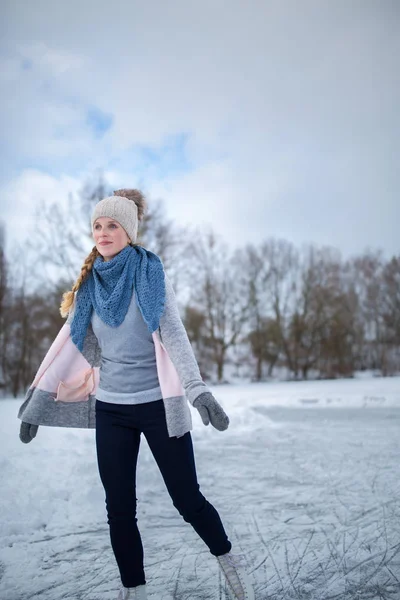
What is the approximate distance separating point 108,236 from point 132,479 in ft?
3.97

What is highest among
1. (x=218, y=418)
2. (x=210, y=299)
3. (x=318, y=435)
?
(x=210, y=299)

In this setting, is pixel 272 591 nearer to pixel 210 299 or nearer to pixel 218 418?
pixel 218 418

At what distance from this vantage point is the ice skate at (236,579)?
6.19ft

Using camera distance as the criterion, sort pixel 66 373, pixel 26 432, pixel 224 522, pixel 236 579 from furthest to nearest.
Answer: pixel 224 522
pixel 66 373
pixel 26 432
pixel 236 579

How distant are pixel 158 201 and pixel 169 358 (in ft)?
69.0

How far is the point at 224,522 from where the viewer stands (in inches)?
127

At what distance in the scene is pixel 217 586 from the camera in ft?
7.15

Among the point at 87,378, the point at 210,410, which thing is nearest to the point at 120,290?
Result: the point at 87,378

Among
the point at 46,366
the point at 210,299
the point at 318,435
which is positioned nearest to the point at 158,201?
the point at 210,299

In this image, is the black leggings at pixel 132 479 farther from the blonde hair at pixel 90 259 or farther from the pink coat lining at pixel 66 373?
the blonde hair at pixel 90 259

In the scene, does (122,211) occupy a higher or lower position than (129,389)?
higher

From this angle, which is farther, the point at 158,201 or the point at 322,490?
the point at 158,201

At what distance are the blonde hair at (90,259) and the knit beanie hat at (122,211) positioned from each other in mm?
17

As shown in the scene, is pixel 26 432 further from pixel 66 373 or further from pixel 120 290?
pixel 120 290
